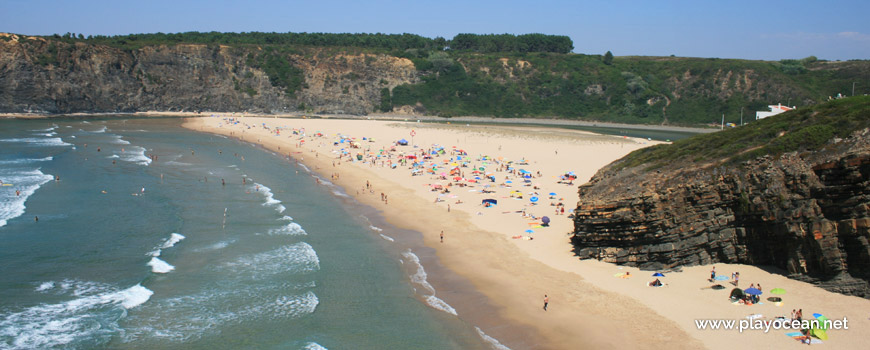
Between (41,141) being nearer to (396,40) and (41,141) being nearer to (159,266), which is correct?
(159,266)

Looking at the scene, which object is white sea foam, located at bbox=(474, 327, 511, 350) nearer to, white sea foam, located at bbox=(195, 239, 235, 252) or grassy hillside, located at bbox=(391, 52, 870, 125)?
white sea foam, located at bbox=(195, 239, 235, 252)

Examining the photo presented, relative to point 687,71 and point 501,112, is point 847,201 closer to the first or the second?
point 501,112

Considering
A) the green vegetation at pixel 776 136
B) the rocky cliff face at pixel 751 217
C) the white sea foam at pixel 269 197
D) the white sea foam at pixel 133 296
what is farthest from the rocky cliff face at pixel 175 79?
the rocky cliff face at pixel 751 217

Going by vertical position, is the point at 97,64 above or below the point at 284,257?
above

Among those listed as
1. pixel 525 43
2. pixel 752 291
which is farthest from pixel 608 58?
pixel 752 291

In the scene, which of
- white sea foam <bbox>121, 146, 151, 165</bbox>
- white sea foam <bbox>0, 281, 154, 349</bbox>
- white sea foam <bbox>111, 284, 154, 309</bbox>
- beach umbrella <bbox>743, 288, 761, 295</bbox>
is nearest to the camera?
white sea foam <bbox>0, 281, 154, 349</bbox>

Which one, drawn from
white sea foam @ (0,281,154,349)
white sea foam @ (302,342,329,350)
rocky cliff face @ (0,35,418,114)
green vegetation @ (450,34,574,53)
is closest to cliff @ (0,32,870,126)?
rocky cliff face @ (0,35,418,114)

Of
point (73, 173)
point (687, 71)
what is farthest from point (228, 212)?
point (687, 71)
